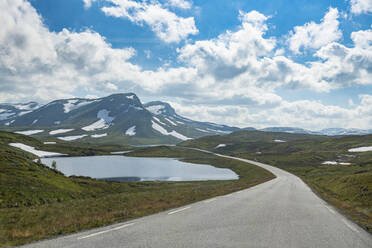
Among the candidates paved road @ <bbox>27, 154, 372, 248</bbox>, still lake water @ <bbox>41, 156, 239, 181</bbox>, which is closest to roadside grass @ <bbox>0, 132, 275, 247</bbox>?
paved road @ <bbox>27, 154, 372, 248</bbox>

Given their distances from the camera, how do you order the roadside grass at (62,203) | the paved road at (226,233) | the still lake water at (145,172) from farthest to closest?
the still lake water at (145,172)
the roadside grass at (62,203)
the paved road at (226,233)

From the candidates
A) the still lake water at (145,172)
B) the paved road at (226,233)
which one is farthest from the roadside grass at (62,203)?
the still lake water at (145,172)

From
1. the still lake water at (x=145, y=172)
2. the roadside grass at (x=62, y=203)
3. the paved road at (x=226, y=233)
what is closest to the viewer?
the paved road at (x=226, y=233)

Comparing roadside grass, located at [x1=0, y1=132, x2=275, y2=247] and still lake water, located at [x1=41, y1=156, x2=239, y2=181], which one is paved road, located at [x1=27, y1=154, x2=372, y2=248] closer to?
roadside grass, located at [x1=0, y1=132, x2=275, y2=247]

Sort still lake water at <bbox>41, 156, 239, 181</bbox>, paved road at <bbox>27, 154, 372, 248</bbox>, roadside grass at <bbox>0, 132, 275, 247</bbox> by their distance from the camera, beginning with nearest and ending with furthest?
paved road at <bbox>27, 154, 372, 248</bbox>
roadside grass at <bbox>0, 132, 275, 247</bbox>
still lake water at <bbox>41, 156, 239, 181</bbox>

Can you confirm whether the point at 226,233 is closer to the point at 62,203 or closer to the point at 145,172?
the point at 62,203

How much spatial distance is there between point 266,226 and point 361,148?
180 metres

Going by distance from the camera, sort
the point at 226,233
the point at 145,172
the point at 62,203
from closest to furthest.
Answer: the point at 226,233, the point at 62,203, the point at 145,172

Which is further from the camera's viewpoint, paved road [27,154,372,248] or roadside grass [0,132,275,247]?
roadside grass [0,132,275,247]

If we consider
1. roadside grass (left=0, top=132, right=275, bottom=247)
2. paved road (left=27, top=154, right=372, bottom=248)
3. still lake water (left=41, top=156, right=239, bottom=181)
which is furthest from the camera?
still lake water (left=41, top=156, right=239, bottom=181)

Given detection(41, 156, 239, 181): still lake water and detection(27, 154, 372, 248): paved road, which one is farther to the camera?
detection(41, 156, 239, 181): still lake water

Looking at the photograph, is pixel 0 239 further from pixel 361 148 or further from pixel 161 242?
pixel 361 148

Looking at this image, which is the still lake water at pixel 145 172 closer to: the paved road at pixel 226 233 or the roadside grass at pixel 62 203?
the roadside grass at pixel 62 203

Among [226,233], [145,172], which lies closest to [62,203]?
[226,233]
